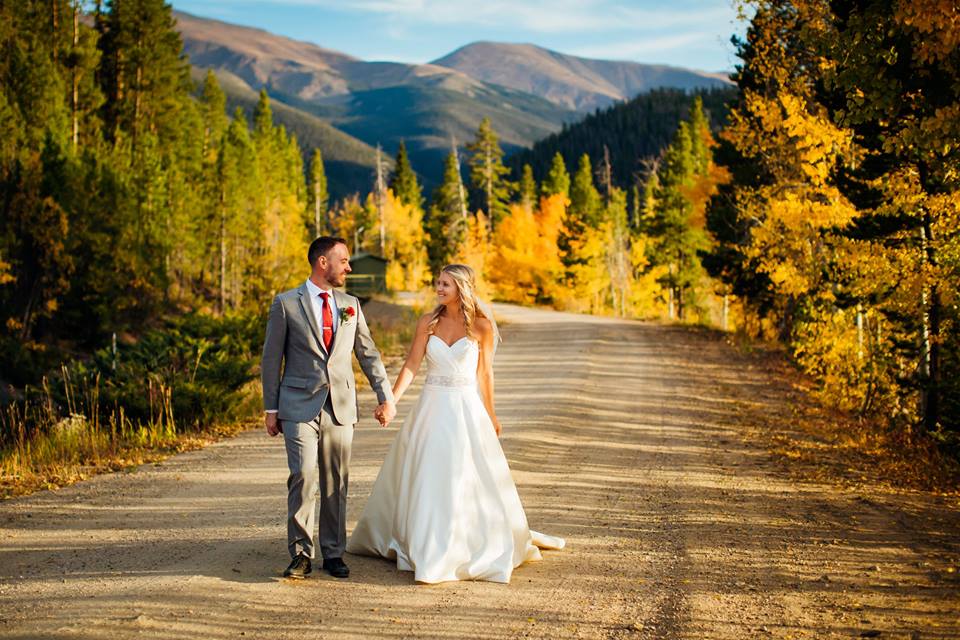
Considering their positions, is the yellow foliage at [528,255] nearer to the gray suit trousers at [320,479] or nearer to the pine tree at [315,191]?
the pine tree at [315,191]

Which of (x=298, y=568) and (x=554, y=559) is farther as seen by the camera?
(x=554, y=559)

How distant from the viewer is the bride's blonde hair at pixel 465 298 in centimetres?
697

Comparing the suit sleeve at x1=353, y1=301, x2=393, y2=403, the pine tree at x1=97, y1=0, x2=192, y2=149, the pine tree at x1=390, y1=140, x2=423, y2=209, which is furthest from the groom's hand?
the pine tree at x1=390, y1=140, x2=423, y2=209

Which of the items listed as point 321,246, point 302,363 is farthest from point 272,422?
point 321,246

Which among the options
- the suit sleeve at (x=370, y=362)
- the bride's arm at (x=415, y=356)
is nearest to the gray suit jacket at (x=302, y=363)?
the suit sleeve at (x=370, y=362)

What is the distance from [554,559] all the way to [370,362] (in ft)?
6.80

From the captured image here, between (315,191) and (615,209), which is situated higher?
(315,191)

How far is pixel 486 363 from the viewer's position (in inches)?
284

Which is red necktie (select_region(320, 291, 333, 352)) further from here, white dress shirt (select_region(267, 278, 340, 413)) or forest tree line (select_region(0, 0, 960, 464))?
forest tree line (select_region(0, 0, 960, 464))

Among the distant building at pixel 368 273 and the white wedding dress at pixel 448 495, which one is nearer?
the white wedding dress at pixel 448 495

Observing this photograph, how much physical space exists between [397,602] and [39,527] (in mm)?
3726

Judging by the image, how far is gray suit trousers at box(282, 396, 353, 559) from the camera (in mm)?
6254

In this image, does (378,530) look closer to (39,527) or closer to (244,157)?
(39,527)

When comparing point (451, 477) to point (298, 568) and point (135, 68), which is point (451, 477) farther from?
point (135, 68)
